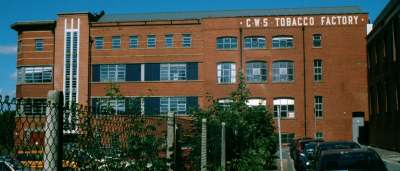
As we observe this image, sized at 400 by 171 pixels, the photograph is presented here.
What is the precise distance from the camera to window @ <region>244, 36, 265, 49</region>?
204ft

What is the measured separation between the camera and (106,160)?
5047 mm

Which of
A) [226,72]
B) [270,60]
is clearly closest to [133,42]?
[226,72]

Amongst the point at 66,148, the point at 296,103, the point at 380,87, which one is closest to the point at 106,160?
the point at 66,148

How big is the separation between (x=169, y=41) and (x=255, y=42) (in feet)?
30.0

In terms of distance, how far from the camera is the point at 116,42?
64.9 meters

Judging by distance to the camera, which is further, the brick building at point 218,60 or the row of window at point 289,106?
the row of window at point 289,106

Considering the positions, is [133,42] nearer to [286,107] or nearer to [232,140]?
[286,107]

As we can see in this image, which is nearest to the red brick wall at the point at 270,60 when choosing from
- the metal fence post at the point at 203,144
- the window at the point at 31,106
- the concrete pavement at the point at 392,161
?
the concrete pavement at the point at 392,161

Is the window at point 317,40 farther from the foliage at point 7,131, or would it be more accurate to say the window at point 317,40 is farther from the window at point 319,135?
the foliage at point 7,131

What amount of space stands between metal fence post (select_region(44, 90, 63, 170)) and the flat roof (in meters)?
60.0

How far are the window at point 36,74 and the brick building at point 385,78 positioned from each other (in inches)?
1340

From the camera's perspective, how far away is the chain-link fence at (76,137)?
145 inches

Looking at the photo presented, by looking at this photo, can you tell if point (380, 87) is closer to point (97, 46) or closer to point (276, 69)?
point (276, 69)

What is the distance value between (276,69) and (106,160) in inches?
2272
